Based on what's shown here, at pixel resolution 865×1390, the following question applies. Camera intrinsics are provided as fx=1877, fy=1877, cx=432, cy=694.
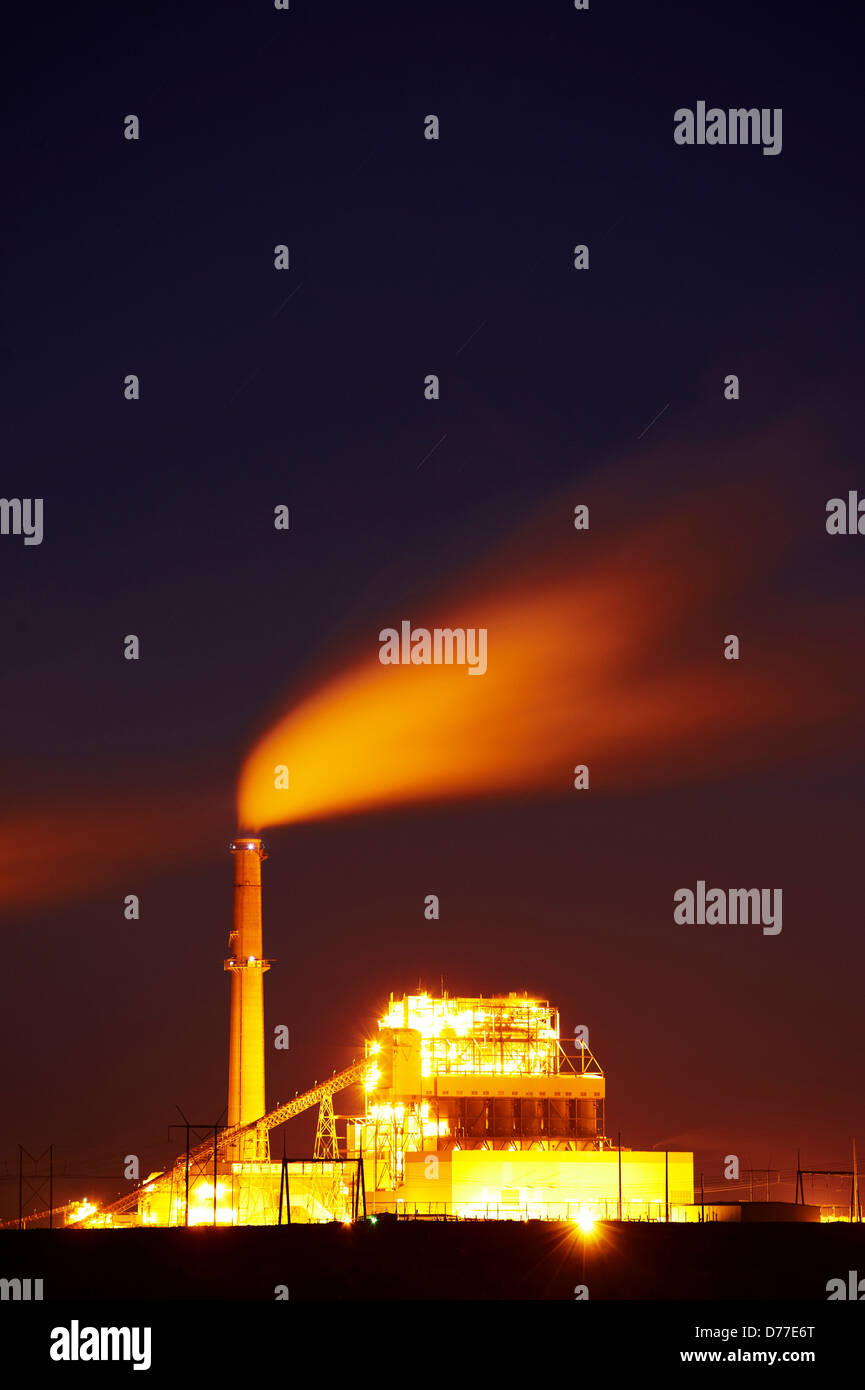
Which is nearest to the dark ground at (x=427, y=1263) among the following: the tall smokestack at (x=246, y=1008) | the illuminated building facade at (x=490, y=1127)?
the illuminated building facade at (x=490, y=1127)

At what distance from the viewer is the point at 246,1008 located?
125m

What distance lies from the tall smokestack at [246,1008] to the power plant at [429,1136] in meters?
0.09

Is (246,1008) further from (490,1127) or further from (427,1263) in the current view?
(427,1263)

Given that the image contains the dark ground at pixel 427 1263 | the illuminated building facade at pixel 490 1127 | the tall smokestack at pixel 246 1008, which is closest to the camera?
the dark ground at pixel 427 1263

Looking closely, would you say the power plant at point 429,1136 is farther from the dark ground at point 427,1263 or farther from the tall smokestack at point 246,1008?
the dark ground at point 427,1263

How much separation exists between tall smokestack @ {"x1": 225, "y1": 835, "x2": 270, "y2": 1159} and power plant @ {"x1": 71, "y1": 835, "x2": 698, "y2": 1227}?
94 millimetres

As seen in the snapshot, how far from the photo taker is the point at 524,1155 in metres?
109

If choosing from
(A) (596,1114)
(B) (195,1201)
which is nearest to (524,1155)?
(A) (596,1114)

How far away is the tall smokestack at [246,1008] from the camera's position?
408ft
